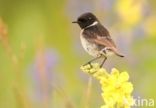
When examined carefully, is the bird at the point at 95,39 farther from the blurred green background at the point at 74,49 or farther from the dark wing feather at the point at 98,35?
the blurred green background at the point at 74,49

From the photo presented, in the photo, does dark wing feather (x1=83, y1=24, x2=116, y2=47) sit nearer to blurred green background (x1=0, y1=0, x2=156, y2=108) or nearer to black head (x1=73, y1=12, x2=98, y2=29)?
black head (x1=73, y1=12, x2=98, y2=29)

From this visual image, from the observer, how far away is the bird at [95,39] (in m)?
1.95

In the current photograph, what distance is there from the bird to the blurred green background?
1.15 ft

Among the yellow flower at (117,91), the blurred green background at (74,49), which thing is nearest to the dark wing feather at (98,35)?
the yellow flower at (117,91)

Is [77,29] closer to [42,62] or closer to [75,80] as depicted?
[75,80]

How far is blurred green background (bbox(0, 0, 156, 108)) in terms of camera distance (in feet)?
10.1

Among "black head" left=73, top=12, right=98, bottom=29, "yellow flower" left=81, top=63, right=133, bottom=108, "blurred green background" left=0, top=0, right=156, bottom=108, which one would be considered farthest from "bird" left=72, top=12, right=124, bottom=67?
"blurred green background" left=0, top=0, right=156, bottom=108

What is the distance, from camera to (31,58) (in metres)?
3.76

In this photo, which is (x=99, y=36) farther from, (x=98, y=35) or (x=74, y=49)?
(x=74, y=49)

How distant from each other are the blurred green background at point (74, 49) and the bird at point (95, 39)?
35cm

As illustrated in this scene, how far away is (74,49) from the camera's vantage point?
11.9 feet

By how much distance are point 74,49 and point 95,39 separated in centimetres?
158

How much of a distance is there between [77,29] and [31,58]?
26cm

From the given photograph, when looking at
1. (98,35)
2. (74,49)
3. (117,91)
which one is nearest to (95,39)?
(98,35)
